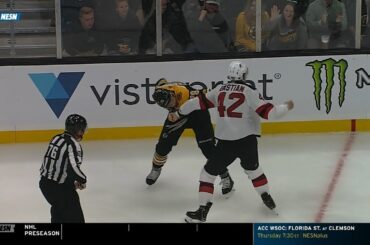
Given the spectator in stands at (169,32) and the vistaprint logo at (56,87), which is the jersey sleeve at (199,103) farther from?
the spectator in stands at (169,32)

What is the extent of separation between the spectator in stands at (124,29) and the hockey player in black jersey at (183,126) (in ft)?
5.64

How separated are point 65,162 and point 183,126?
136cm

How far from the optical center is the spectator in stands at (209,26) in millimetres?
6863

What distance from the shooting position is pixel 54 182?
155 inches

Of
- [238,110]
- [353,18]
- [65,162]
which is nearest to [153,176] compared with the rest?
[238,110]

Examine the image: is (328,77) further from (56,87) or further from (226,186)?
(56,87)

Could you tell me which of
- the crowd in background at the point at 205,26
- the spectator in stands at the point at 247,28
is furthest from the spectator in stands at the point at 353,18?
the spectator in stands at the point at 247,28

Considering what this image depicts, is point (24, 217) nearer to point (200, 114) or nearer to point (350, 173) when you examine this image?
point (200, 114)

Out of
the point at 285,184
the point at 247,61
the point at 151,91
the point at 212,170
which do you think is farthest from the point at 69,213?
the point at 247,61

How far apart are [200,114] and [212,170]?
649 millimetres

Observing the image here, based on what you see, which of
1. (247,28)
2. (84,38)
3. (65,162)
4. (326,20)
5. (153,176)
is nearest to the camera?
(65,162)

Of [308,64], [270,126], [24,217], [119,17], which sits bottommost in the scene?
[24,217]

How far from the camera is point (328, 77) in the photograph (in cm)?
666

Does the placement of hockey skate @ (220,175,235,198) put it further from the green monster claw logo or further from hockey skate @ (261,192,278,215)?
the green monster claw logo
